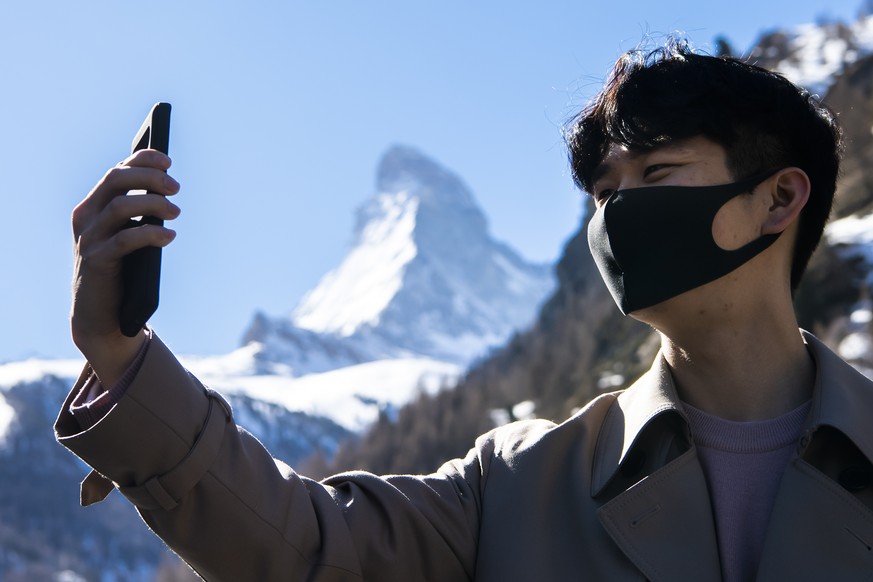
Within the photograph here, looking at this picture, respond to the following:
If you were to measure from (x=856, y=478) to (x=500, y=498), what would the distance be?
2.72 feet

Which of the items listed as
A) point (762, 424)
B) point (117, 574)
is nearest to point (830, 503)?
point (762, 424)

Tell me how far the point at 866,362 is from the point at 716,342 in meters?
29.0

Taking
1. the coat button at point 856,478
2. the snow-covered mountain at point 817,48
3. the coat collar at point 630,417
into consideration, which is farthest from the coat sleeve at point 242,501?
the snow-covered mountain at point 817,48

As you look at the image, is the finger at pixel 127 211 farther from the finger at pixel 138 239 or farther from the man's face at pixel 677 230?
the man's face at pixel 677 230

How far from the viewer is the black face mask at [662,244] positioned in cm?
271

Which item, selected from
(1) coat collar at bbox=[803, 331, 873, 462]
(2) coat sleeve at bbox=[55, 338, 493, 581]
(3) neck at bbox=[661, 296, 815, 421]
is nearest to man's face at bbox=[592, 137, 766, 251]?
(3) neck at bbox=[661, 296, 815, 421]

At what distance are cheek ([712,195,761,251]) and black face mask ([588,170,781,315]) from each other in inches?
0.7

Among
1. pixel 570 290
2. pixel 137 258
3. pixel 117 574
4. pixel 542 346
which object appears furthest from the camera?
pixel 117 574

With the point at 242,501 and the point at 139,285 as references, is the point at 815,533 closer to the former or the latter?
the point at 242,501

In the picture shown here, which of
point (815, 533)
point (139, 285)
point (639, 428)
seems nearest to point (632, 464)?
point (639, 428)

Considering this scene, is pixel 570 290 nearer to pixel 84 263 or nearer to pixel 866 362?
pixel 866 362

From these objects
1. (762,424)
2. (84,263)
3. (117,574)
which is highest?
(84,263)

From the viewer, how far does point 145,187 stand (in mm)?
2236

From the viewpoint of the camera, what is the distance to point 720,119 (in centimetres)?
286
